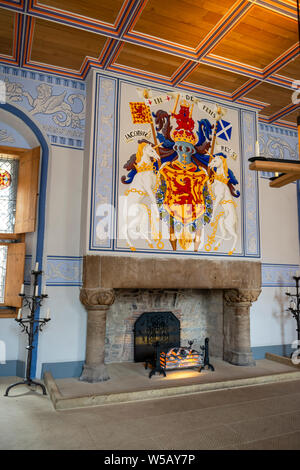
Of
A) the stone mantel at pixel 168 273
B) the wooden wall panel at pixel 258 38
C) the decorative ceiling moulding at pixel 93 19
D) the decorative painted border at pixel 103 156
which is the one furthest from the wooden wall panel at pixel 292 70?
the stone mantel at pixel 168 273

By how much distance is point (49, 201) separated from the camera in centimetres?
495

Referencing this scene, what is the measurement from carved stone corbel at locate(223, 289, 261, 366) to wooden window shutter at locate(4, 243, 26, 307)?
126 inches

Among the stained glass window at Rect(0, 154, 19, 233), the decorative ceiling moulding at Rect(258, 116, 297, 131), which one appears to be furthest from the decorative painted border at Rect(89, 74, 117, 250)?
the decorative ceiling moulding at Rect(258, 116, 297, 131)

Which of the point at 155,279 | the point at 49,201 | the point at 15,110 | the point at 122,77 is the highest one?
the point at 122,77

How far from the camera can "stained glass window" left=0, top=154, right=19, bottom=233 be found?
5.19m

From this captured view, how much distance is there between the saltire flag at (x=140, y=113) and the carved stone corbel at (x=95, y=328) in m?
2.52

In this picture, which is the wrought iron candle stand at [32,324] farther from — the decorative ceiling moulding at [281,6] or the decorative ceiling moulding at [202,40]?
the decorative ceiling moulding at [281,6]

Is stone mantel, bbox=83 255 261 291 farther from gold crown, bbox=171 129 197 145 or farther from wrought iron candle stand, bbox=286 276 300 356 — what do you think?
gold crown, bbox=171 129 197 145

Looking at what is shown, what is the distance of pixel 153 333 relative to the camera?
5.55m

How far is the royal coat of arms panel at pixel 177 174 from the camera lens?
496 centimetres
